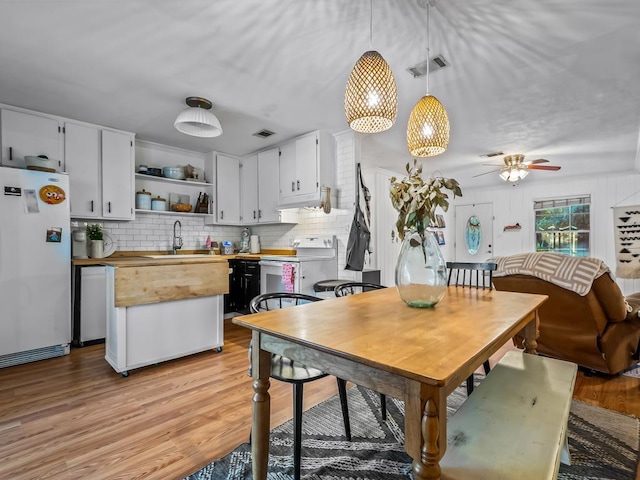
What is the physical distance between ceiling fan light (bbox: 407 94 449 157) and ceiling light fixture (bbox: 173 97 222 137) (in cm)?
183

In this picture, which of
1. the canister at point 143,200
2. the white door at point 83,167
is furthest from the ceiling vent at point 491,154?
Answer: the white door at point 83,167

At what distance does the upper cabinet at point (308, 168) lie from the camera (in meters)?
3.92

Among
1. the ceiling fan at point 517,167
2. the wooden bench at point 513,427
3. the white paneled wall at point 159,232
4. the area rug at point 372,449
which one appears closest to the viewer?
Result: the wooden bench at point 513,427

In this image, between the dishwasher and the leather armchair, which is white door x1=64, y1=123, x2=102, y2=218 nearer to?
the dishwasher

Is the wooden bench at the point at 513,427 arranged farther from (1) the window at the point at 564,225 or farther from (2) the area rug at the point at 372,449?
(1) the window at the point at 564,225

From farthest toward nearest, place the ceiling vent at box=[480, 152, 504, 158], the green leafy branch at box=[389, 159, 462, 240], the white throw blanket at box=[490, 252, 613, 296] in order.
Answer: the ceiling vent at box=[480, 152, 504, 158]
the white throw blanket at box=[490, 252, 613, 296]
the green leafy branch at box=[389, 159, 462, 240]

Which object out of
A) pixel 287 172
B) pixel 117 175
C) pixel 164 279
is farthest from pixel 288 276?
pixel 117 175

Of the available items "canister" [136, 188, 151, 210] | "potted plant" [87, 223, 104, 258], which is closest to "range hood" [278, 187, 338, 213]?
"canister" [136, 188, 151, 210]

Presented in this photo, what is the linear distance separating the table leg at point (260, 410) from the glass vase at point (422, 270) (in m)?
0.71

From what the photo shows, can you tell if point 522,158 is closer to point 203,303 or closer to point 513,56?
point 513,56

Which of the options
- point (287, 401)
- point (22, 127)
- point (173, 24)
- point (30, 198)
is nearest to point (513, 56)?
point (173, 24)

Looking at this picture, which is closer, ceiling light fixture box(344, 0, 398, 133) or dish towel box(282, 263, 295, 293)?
ceiling light fixture box(344, 0, 398, 133)

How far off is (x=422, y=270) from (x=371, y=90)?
0.85 m

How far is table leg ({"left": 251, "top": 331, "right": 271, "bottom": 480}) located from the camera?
4.17ft
